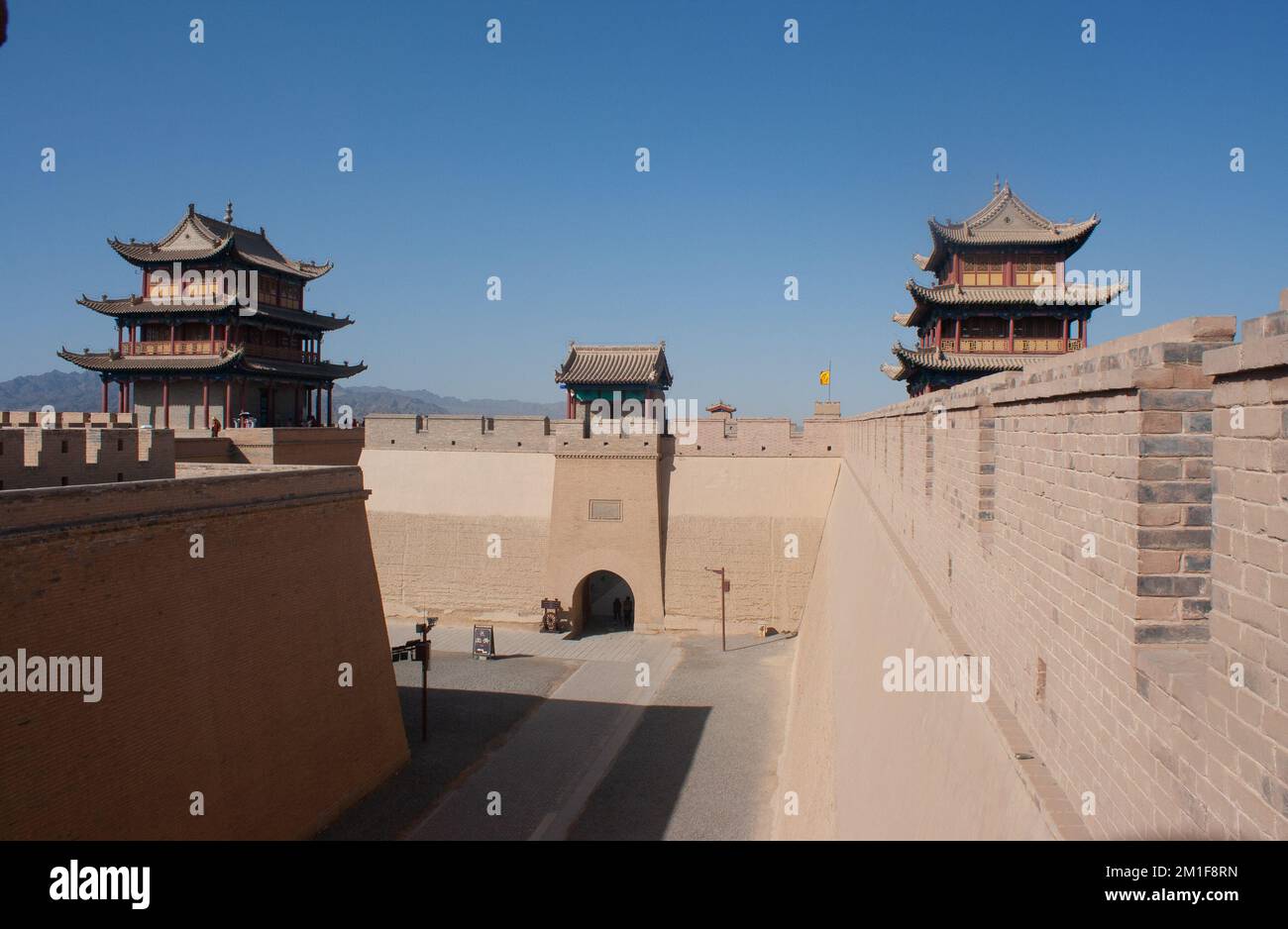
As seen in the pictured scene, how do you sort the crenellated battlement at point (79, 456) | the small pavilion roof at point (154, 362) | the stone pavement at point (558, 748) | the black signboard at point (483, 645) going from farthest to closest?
1. the small pavilion roof at point (154, 362)
2. the black signboard at point (483, 645)
3. the stone pavement at point (558, 748)
4. the crenellated battlement at point (79, 456)

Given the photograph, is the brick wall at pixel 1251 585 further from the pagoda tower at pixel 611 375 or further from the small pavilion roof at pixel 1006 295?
the pagoda tower at pixel 611 375

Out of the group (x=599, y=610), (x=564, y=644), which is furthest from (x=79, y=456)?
(x=599, y=610)

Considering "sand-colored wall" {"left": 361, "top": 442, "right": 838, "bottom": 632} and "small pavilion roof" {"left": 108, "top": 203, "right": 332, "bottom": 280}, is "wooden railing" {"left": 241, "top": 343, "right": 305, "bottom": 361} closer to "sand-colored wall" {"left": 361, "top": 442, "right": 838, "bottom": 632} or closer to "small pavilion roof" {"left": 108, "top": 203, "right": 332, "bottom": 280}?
"small pavilion roof" {"left": 108, "top": 203, "right": 332, "bottom": 280}

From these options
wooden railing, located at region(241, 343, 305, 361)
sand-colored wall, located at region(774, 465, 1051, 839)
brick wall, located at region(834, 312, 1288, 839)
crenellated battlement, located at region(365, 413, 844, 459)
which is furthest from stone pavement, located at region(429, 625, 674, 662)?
brick wall, located at region(834, 312, 1288, 839)

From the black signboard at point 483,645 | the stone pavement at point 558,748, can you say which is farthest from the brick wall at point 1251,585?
the black signboard at point 483,645

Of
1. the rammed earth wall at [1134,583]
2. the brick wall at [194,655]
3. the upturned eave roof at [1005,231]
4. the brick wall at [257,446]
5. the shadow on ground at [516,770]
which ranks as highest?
the upturned eave roof at [1005,231]

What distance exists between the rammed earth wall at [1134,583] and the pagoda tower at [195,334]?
28.6 meters

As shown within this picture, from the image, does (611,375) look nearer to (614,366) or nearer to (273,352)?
(614,366)

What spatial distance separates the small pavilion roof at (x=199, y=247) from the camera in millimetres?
28875

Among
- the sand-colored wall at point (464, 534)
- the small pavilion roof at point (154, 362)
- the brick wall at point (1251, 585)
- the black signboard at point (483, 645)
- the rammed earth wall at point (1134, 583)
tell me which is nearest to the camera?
the brick wall at point (1251, 585)

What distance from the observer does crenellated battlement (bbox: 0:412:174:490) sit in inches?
457
